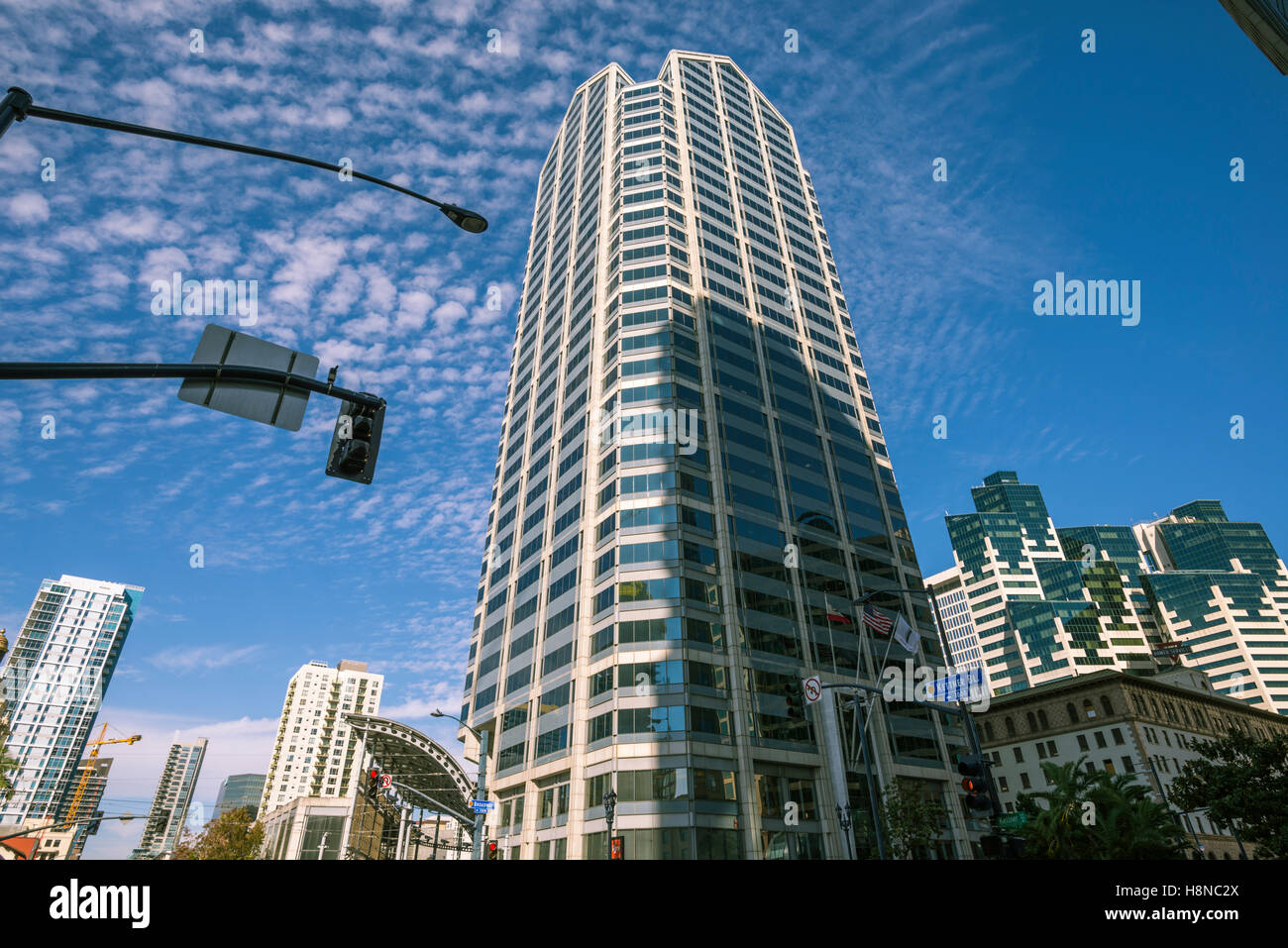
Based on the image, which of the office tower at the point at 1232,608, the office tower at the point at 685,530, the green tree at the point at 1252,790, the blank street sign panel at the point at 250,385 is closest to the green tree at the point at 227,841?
the office tower at the point at 685,530

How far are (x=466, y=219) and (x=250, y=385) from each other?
374 centimetres

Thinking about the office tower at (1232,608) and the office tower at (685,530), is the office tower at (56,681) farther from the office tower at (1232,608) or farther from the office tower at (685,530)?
the office tower at (1232,608)

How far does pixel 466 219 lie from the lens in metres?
9.80

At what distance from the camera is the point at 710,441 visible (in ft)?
211

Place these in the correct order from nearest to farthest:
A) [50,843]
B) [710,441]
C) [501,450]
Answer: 1. [710,441]
2. [501,450]
3. [50,843]

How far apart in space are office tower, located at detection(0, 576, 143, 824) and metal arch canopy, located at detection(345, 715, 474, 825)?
163442 mm

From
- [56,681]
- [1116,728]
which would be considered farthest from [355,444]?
[56,681]

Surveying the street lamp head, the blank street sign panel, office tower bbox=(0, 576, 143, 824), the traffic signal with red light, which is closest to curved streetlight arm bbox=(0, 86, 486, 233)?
the street lamp head

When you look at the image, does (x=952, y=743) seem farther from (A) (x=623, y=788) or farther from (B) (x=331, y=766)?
(B) (x=331, y=766)

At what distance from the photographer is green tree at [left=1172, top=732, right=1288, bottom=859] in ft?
125

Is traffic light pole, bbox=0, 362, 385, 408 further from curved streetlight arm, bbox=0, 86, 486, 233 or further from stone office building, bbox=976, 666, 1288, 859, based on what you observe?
stone office building, bbox=976, 666, 1288, 859

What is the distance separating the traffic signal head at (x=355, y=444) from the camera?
915 cm
